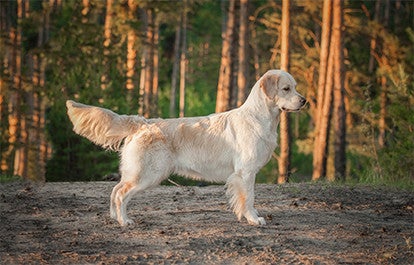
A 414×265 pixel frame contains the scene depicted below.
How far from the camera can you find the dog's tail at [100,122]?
32.4ft

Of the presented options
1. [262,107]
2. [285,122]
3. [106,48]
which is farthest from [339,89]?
[262,107]

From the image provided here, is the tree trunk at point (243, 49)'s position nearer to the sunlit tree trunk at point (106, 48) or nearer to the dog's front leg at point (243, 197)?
the sunlit tree trunk at point (106, 48)

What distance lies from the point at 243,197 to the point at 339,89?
15.8 meters

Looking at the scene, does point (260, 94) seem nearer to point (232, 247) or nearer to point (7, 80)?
point (232, 247)

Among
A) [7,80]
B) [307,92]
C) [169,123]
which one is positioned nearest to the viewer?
[169,123]

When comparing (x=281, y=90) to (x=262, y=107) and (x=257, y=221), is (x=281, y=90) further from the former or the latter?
(x=257, y=221)

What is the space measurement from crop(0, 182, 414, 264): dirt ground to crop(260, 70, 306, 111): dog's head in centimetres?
136

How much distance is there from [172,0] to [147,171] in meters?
21.8

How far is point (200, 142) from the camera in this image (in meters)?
9.92

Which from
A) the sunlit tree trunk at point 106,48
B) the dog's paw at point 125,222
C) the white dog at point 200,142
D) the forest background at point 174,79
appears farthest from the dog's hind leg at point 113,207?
the sunlit tree trunk at point 106,48

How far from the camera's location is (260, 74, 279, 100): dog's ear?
9.89 m

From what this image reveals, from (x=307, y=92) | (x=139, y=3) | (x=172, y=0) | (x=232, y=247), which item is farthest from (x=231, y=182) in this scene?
(x=307, y=92)

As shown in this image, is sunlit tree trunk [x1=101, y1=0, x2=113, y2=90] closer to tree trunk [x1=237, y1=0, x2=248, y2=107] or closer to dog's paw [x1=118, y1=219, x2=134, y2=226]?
tree trunk [x1=237, y1=0, x2=248, y2=107]

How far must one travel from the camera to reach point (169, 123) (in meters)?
9.94
